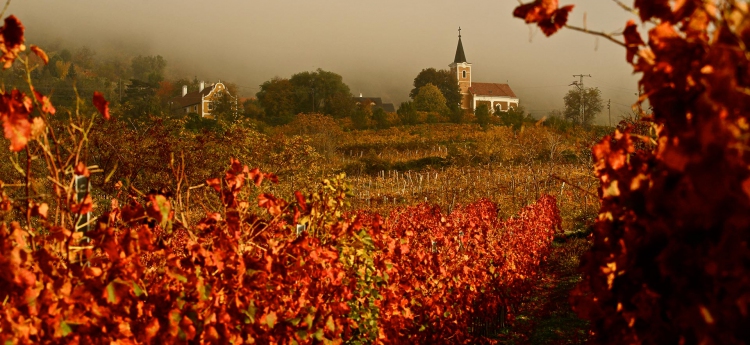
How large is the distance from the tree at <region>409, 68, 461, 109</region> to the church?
19261mm

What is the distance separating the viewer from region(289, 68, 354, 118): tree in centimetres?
6088

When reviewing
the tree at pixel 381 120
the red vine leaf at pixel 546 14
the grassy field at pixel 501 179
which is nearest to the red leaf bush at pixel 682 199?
the red vine leaf at pixel 546 14

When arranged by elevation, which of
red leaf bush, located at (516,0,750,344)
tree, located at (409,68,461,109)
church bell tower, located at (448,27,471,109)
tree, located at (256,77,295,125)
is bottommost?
red leaf bush, located at (516,0,750,344)

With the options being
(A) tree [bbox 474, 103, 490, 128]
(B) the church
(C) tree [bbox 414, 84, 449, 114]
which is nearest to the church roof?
(B) the church

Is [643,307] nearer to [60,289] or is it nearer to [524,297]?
[60,289]

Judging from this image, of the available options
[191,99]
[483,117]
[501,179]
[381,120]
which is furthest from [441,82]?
[501,179]

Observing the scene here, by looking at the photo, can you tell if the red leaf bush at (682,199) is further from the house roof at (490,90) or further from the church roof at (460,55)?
the church roof at (460,55)

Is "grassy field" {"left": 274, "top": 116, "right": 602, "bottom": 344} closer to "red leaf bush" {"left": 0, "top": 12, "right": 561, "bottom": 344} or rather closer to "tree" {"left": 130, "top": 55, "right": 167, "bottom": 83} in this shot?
"red leaf bush" {"left": 0, "top": 12, "right": 561, "bottom": 344}

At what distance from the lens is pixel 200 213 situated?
56.5 feet

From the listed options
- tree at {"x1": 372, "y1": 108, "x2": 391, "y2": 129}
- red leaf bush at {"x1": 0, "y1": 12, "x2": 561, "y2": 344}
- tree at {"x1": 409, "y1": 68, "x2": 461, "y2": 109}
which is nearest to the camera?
red leaf bush at {"x1": 0, "y1": 12, "x2": 561, "y2": 344}

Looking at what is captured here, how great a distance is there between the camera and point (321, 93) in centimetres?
6506

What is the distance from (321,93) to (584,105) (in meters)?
27.7

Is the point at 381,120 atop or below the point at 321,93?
below

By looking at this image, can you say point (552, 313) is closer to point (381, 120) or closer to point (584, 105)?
point (381, 120)
